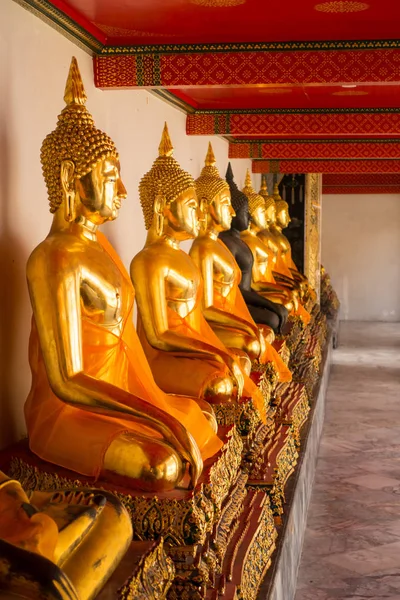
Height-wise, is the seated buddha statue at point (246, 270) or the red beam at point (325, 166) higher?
the red beam at point (325, 166)

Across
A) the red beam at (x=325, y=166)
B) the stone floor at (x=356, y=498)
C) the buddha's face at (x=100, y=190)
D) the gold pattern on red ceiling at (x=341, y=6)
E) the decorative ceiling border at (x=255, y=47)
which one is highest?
the gold pattern on red ceiling at (x=341, y=6)

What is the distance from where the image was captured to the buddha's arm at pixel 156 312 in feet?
12.3

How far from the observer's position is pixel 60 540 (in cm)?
198

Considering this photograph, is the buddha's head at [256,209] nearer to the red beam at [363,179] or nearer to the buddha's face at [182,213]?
the buddha's face at [182,213]

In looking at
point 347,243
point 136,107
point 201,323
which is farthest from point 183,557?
point 347,243

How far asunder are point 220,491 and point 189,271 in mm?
1130

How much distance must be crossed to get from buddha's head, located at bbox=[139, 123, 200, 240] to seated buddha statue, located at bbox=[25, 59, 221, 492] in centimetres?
74

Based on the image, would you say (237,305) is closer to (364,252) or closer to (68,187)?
(68,187)

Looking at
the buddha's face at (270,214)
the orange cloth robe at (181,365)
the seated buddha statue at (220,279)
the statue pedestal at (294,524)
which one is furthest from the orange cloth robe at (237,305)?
the buddha's face at (270,214)

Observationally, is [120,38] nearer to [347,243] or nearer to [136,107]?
[136,107]

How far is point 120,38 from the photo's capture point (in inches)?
152

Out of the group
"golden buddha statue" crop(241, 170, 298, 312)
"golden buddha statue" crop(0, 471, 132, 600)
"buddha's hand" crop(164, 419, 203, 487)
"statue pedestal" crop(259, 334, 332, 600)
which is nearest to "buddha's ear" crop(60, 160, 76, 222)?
"buddha's hand" crop(164, 419, 203, 487)

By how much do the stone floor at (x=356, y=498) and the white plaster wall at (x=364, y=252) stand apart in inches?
240

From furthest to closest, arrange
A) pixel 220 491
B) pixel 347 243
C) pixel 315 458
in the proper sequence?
1. pixel 347 243
2. pixel 315 458
3. pixel 220 491
